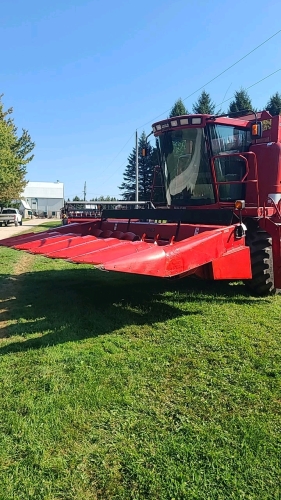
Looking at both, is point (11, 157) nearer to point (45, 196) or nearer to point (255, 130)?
point (255, 130)

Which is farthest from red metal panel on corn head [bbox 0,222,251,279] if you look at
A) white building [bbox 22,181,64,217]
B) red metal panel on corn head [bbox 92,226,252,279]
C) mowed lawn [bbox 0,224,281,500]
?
white building [bbox 22,181,64,217]

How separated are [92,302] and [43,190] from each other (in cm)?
9774

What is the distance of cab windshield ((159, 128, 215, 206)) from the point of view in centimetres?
700

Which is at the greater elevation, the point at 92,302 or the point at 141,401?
the point at 92,302

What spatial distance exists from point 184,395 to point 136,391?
394 mm

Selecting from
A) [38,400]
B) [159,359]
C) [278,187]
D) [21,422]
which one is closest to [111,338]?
[159,359]

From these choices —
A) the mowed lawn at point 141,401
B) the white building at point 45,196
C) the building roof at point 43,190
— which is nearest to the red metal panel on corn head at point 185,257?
the mowed lawn at point 141,401

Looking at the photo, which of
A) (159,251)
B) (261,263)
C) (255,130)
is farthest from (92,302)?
(255,130)

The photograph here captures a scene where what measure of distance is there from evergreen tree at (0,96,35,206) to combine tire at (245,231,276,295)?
2636 cm

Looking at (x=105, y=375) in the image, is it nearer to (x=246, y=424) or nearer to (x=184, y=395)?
(x=184, y=395)

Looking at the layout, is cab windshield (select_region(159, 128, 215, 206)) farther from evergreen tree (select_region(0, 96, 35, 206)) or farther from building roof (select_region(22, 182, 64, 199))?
building roof (select_region(22, 182, 64, 199))

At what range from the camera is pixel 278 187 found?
22.8ft

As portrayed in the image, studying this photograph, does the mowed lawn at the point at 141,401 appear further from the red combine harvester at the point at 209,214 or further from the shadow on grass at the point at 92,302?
the red combine harvester at the point at 209,214

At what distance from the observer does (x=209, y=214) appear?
5914 millimetres
